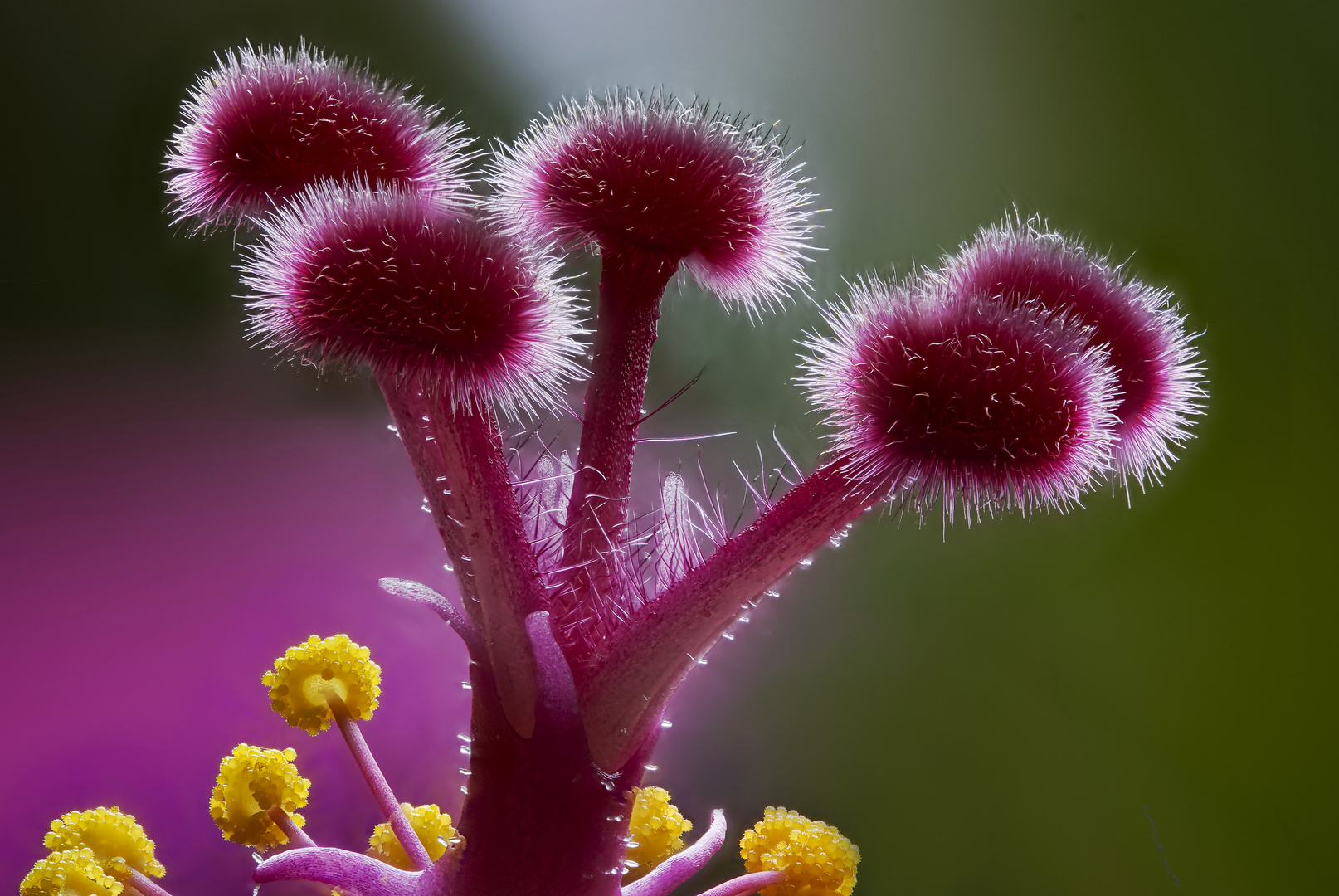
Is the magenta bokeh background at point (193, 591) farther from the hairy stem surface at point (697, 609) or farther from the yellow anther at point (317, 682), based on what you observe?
the hairy stem surface at point (697, 609)

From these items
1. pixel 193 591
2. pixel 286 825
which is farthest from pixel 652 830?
pixel 193 591

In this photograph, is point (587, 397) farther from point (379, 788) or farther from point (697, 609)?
point (379, 788)

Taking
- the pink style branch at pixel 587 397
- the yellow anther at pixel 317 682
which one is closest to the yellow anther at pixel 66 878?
the pink style branch at pixel 587 397

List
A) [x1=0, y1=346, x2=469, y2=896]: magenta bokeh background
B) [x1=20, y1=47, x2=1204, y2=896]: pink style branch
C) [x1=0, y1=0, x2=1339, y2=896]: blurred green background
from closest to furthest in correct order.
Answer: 1. [x1=20, y1=47, x2=1204, y2=896]: pink style branch
2. [x1=0, y1=346, x2=469, y2=896]: magenta bokeh background
3. [x1=0, y1=0, x2=1339, y2=896]: blurred green background

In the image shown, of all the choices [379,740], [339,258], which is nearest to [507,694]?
[339,258]

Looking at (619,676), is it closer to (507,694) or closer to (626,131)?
(507,694)

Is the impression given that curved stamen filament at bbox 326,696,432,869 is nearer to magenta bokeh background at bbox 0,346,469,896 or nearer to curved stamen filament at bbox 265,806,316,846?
curved stamen filament at bbox 265,806,316,846

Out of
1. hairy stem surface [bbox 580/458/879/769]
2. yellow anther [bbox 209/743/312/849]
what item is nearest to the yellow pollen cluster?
hairy stem surface [bbox 580/458/879/769]

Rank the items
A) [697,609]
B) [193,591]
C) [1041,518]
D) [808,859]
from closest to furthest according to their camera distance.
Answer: [697,609], [808,859], [193,591], [1041,518]
